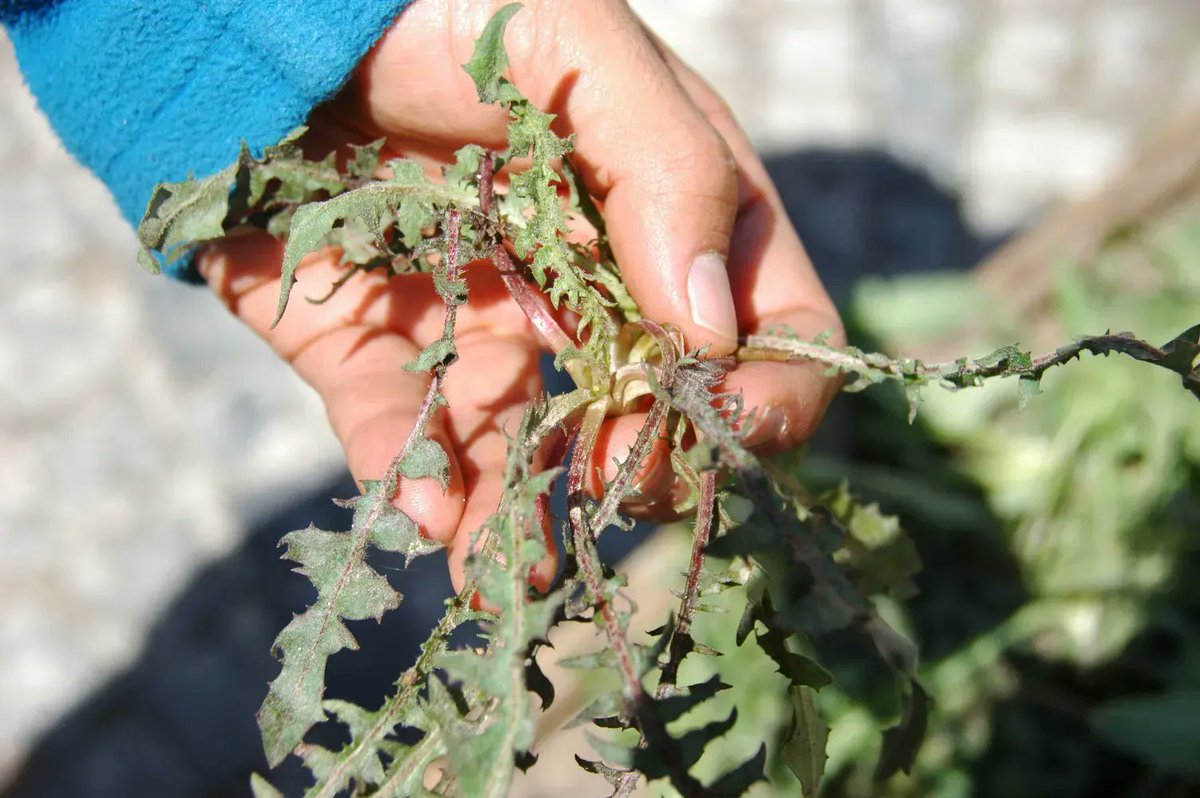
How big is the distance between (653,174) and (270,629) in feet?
7.71

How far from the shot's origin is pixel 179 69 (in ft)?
6.50

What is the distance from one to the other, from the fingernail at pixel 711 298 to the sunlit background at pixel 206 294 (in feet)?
7.06

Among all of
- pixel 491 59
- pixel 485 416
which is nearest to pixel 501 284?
pixel 485 416

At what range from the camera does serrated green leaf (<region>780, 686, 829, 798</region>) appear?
1549mm

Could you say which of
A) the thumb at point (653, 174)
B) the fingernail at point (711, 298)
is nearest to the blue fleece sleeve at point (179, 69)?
the thumb at point (653, 174)

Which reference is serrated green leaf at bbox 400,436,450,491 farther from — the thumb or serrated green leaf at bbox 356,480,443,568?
the thumb

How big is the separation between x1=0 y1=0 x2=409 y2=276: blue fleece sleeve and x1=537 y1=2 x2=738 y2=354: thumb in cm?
39

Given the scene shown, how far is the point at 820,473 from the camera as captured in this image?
298cm

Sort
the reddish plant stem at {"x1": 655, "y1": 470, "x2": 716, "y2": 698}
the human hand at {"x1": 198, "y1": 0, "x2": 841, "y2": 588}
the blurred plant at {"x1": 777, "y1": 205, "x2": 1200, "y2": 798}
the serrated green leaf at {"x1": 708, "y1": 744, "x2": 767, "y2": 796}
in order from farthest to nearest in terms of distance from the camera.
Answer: the blurred plant at {"x1": 777, "y1": 205, "x2": 1200, "y2": 798} → the human hand at {"x1": 198, "y1": 0, "x2": 841, "y2": 588} → the reddish plant stem at {"x1": 655, "y1": 470, "x2": 716, "y2": 698} → the serrated green leaf at {"x1": 708, "y1": 744, "x2": 767, "y2": 796}

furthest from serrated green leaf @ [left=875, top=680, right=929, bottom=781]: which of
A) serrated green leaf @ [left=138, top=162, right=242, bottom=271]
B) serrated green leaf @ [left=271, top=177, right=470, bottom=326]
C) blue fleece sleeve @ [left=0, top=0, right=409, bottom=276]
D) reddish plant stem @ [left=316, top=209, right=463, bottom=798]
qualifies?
blue fleece sleeve @ [left=0, top=0, right=409, bottom=276]

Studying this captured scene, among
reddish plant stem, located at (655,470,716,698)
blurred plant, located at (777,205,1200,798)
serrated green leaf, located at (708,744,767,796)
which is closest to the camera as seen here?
serrated green leaf, located at (708,744,767,796)

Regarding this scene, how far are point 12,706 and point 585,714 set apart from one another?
2.84 metres

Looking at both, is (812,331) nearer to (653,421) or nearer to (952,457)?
(653,421)

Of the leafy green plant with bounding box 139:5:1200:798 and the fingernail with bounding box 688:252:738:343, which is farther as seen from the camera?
the fingernail with bounding box 688:252:738:343
